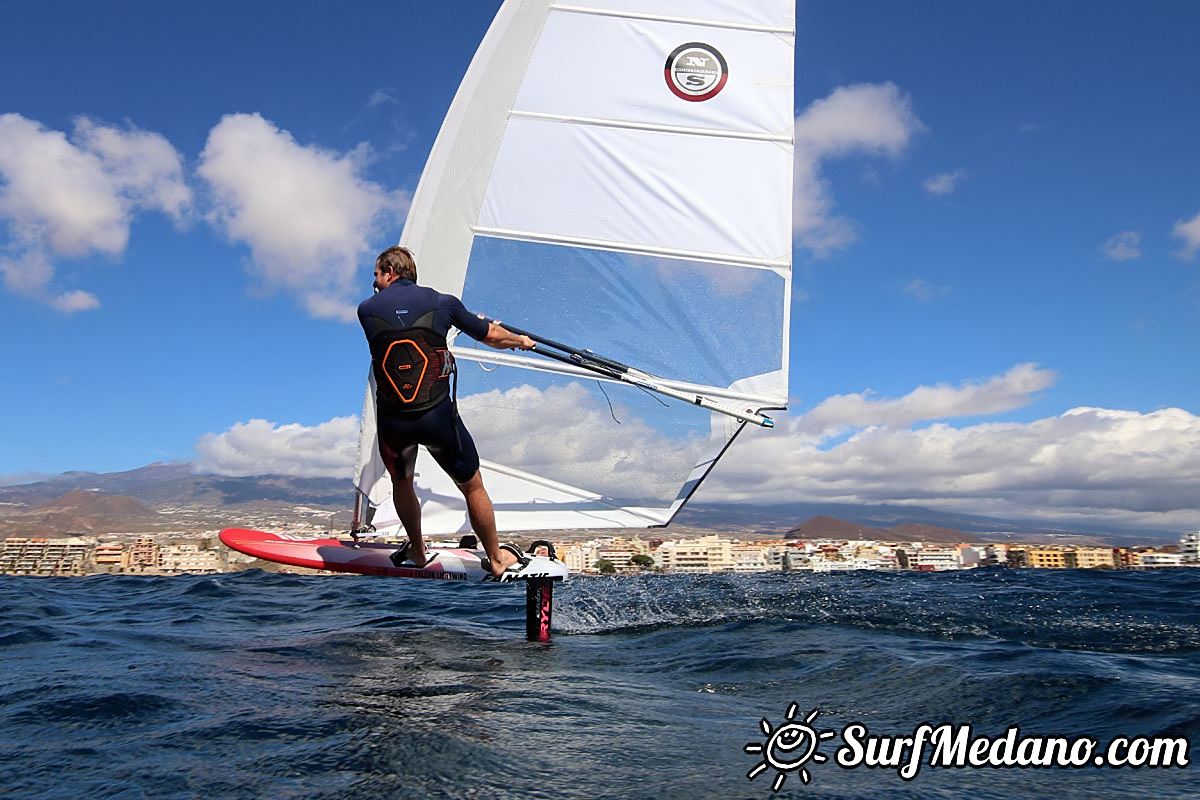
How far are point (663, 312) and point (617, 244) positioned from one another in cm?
72

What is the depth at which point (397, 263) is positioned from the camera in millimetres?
4910

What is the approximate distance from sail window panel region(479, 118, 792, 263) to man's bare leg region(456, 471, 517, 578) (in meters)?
2.49

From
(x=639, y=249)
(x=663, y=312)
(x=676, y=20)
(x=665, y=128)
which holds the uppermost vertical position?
(x=676, y=20)

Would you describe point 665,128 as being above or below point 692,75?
below

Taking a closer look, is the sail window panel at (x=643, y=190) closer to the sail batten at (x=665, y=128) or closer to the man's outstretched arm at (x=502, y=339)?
the sail batten at (x=665, y=128)

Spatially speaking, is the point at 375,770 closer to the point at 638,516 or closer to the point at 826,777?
the point at 826,777

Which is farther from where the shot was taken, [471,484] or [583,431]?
[583,431]

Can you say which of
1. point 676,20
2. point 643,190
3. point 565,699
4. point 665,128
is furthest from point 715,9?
point 565,699

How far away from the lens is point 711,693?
12.5ft

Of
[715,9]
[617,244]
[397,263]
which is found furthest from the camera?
[715,9]

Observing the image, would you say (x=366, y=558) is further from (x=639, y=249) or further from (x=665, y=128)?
(x=665, y=128)

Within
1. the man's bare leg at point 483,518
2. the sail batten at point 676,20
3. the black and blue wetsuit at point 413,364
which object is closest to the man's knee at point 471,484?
the man's bare leg at point 483,518

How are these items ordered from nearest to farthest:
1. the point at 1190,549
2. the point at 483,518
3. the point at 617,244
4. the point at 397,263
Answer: the point at 397,263
the point at 483,518
the point at 617,244
the point at 1190,549

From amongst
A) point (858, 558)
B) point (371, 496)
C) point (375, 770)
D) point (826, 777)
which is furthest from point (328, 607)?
point (858, 558)
